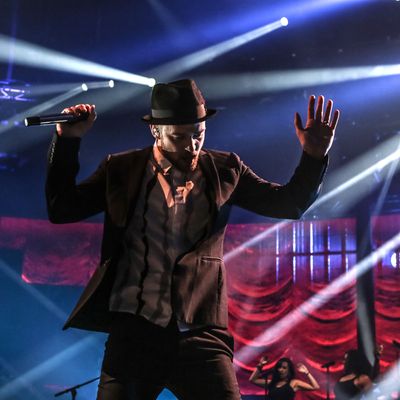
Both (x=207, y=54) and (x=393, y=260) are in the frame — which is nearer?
(x=393, y=260)

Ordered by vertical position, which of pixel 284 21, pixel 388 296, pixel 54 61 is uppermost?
pixel 284 21

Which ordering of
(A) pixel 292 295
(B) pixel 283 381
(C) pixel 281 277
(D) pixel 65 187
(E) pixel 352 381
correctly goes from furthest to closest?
(C) pixel 281 277, (A) pixel 292 295, (B) pixel 283 381, (E) pixel 352 381, (D) pixel 65 187

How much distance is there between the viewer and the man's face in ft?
6.55

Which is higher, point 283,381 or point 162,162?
point 162,162

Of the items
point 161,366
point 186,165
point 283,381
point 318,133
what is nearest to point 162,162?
point 186,165

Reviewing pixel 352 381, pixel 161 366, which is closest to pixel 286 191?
pixel 161 366

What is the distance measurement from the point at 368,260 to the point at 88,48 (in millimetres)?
5431

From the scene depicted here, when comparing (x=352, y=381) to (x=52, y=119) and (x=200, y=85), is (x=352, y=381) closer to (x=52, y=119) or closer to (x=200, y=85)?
(x=200, y=85)

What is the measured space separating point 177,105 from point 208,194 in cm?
30

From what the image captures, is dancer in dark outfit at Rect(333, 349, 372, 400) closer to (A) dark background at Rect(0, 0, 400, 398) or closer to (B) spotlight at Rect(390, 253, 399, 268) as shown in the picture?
(B) spotlight at Rect(390, 253, 399, 268)

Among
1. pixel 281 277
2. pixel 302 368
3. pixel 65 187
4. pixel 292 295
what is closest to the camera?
pixel 65 187

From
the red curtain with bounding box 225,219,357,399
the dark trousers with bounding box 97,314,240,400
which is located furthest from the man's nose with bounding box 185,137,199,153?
the red curtain with bounding box 225,219,357,399

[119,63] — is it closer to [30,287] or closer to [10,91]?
[10,91]

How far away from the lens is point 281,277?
10.8 meters
